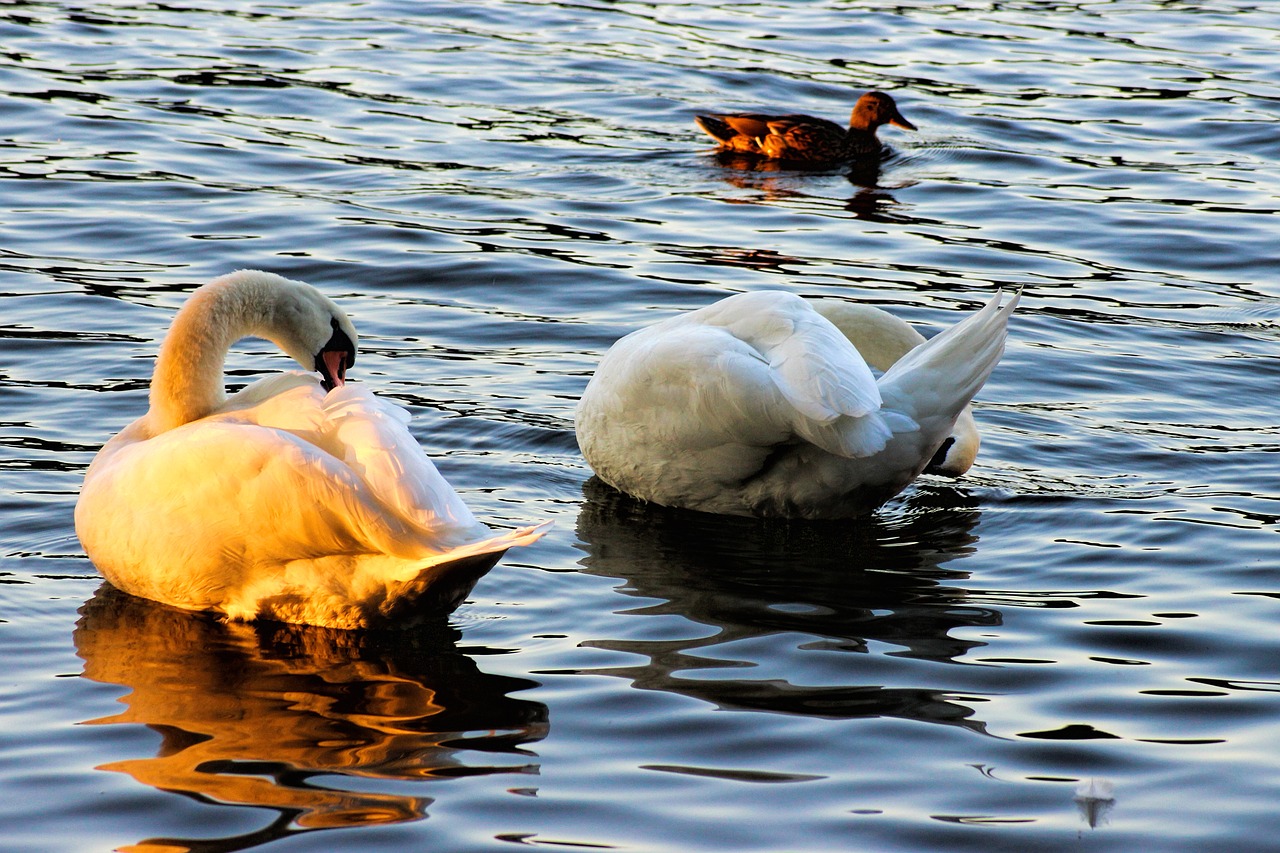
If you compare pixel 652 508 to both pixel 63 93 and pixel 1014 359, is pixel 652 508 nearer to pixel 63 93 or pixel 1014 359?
pixel 1014 359

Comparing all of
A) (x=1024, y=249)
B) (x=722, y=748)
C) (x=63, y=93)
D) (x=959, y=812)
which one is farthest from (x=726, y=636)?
(x=63, y=93)

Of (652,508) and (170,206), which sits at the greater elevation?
(170,206)

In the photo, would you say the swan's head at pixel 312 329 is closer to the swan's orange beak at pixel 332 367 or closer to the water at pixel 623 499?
the swan's orange beak at pixel 332 367

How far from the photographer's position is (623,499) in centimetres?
722

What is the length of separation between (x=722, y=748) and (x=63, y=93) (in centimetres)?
1122

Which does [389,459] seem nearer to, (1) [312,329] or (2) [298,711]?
(2) [298,711]

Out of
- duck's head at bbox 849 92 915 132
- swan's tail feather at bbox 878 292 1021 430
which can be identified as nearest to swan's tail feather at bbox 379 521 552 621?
swan's tail feather at bbox 878 292 1021 430

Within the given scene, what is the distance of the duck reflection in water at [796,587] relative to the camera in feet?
16.7

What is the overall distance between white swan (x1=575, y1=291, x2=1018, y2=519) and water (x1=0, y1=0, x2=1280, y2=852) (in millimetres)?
189

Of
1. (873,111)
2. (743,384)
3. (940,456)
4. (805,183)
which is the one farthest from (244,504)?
(873,111)

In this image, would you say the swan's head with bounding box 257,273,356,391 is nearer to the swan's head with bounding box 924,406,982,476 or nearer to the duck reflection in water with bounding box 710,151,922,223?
the swan's head with bounding box 924,406,982,476

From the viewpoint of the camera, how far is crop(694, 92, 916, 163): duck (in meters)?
13.6

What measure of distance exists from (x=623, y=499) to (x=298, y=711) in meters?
2.47

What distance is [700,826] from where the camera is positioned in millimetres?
4230
